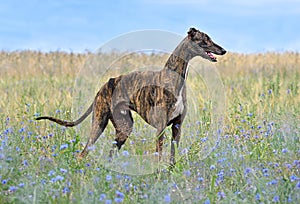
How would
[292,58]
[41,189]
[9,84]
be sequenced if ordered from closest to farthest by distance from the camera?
[41,189]
[9,84]
[292,58]

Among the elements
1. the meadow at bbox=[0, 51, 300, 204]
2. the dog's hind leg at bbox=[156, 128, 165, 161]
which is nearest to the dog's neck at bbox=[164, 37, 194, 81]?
the meadow at bbox=[0, 51, 300, 204]

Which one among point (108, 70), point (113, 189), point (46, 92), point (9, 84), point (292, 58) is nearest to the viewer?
point (113, 189)

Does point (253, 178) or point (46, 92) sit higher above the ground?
point (46, 92)

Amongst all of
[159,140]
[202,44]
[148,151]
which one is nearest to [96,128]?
[148,151]

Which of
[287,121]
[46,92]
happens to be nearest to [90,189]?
[287,121]

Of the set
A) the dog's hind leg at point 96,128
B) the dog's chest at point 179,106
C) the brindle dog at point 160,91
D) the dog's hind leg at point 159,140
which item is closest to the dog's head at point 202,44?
the brindle dog at point 160,91

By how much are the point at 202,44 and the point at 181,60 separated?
28 centimetres

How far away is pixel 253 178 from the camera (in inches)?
160

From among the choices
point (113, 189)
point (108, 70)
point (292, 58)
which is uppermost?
point (292, 58)

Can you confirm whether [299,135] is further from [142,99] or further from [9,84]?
[9,84]

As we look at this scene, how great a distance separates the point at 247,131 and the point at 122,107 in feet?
6.95

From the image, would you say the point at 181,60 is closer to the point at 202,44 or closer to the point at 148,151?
the point at 202,44

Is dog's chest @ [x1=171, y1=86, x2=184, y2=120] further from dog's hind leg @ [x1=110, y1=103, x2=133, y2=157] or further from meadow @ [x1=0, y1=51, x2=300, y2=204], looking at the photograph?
dog's hind leg @ [x1=110, y1=103, x2=133, y2=157]

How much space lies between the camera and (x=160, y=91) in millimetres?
4914
